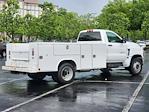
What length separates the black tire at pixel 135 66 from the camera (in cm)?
1828

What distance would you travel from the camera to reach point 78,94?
1236 cm

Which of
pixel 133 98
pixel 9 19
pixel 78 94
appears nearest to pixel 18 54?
pixel 78 94

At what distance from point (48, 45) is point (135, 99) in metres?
4.23

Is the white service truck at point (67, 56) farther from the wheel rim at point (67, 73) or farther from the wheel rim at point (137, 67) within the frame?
the wheel rim at point (137, 67)

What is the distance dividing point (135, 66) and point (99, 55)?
2.99 m

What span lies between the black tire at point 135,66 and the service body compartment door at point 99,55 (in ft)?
8.05

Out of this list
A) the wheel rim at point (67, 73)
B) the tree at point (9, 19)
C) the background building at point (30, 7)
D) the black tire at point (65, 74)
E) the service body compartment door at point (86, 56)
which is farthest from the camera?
the background building at point (30, 7)

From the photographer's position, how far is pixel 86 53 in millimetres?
15578

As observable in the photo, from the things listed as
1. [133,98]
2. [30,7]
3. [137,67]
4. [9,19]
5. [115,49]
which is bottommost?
[133,98]

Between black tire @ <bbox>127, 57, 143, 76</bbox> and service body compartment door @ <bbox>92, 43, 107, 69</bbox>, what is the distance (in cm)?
245

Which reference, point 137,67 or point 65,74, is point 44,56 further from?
point 137,67

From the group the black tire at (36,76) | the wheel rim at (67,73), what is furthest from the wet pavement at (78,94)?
the wheel rim at (67,73)

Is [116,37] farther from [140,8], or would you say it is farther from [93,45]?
[140,8]

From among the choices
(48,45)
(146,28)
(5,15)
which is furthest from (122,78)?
(146,28)
